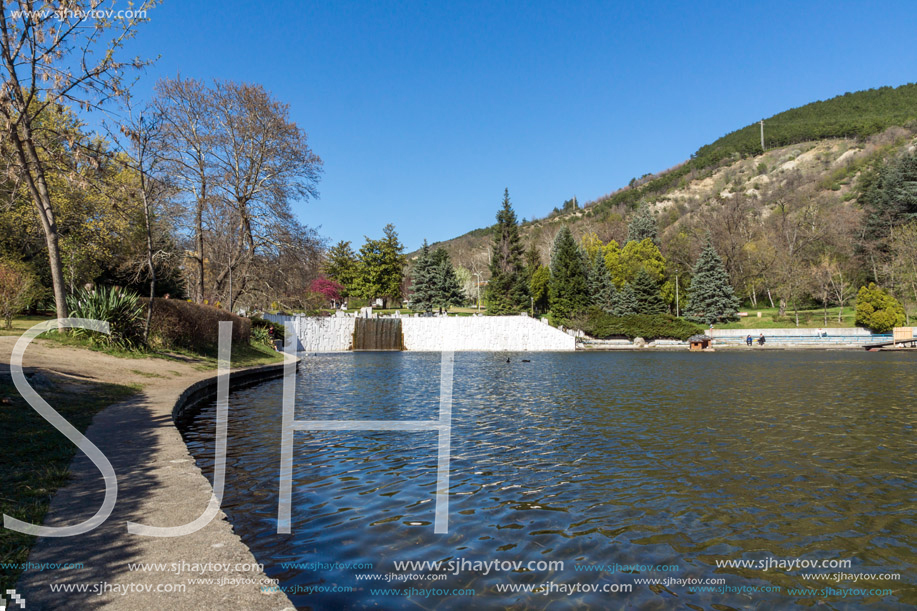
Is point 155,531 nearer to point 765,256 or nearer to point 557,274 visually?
point 557,274

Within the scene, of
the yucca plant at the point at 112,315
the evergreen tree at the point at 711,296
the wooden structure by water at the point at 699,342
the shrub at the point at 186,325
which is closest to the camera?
the yucca plant at the point at 112,315

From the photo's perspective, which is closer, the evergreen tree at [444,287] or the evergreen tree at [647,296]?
the evergreen tree at [647,296]

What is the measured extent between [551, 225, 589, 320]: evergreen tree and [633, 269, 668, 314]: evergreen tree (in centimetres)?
505

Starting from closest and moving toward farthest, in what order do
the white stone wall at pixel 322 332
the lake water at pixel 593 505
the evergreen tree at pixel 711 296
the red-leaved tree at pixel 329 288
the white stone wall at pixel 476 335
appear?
the lake water at pixel 593 505 < the white stone wall at pixel 322 332 < the white stone wall at pixel 476 335 < the evergreen tree at pixel 711 296 < the red-leaved tree at pixel 329 288

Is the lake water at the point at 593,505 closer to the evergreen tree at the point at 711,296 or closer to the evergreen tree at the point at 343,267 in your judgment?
the evergreen tree at the point at 711,296

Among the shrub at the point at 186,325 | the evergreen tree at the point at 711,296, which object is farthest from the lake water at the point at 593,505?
the evergreen tree at the point at 711,296

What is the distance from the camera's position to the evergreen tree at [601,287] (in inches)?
2126

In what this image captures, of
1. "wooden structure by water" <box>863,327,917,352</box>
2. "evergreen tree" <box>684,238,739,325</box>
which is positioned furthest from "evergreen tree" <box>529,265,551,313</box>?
"wooden structure by water" <box>863,327,917,352</box>

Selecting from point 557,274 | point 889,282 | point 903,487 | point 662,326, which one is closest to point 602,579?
point 903,487

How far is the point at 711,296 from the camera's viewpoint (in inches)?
1997

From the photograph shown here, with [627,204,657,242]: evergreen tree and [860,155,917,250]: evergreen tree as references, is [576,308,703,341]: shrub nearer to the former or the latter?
[860,155,917,250]: evergreen tree

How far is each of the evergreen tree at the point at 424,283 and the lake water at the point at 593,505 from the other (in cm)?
5166

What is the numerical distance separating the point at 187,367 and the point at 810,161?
131 metres

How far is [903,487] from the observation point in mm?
6152
